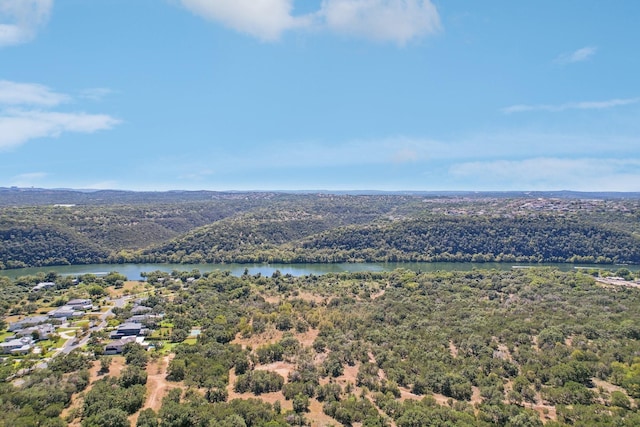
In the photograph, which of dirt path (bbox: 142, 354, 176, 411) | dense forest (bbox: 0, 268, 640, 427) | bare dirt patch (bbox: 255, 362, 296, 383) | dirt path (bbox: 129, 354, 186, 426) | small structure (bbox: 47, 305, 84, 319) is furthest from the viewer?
small structure (bbox: 47, 305, 84, 319)

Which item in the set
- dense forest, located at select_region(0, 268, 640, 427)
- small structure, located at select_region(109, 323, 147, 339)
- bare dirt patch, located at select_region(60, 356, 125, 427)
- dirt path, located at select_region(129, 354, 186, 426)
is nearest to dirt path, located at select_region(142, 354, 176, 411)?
dirt path, located at select_region(129, 354, 186, 426)

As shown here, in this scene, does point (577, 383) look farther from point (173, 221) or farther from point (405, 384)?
point (173, 221)

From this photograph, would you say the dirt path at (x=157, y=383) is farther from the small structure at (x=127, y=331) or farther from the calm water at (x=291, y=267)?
the calm water at (x=291, y=267)

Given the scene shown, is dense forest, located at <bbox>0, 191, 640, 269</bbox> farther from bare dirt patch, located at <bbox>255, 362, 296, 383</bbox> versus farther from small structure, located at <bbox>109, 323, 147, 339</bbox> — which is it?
bare dirt patch, located at <bbox>255, 362, 296, 383</bbox>

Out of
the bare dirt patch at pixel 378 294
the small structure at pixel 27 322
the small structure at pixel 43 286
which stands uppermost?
the small structure at pixel 27 322

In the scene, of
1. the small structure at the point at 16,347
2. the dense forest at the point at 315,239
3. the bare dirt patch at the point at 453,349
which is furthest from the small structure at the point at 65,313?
the dense forest at the point at 315,239

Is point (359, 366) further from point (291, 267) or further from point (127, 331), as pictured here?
point (291, 267)

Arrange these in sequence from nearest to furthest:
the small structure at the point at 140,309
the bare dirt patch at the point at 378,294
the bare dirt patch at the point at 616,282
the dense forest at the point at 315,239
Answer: the small structure at the point at 140,309 → the bare dirt patch at the point at 378,294 → the bare dirt patch at the point at 616,282 → the dense forest at the point at 315,239

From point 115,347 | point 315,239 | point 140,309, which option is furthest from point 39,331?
point 315,239

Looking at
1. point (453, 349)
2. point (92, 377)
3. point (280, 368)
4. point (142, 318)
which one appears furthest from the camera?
point (142, 318)
